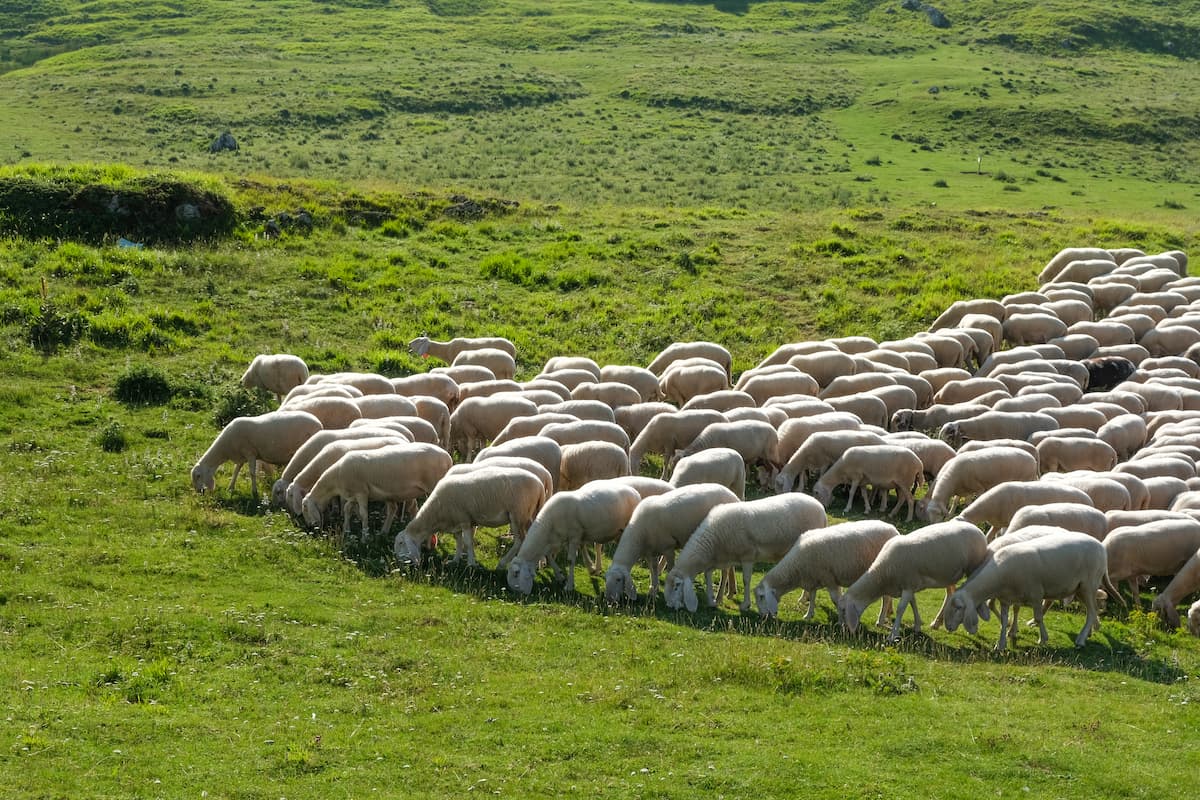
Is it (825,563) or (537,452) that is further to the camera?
(537,452)

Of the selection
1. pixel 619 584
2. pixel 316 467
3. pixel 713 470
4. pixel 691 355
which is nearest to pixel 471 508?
pixel 619 584

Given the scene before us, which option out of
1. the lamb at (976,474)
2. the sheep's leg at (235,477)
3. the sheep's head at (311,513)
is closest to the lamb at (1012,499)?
the lamb at (976,474)

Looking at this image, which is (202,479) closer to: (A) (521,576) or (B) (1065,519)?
(A) (521,576)

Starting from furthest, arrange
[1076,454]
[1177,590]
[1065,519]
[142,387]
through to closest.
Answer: [142,387], [1076,454], [1065,519], [1177,590]

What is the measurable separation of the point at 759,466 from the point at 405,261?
15.2 metres

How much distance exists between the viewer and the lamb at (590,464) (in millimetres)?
18156

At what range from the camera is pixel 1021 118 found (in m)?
67.4

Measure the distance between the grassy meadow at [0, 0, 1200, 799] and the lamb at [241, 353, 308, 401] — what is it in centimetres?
91

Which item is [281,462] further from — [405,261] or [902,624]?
[405,261]

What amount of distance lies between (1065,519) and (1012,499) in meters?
1.38

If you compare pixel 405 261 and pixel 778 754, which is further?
pixel 405 261

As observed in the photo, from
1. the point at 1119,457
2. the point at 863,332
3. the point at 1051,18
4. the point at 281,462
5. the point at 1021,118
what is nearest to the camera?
the point at 281,462

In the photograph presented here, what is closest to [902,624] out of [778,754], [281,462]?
[778,754]

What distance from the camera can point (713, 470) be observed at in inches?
699
